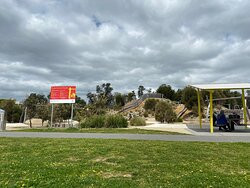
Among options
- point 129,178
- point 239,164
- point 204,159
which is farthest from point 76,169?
point 239,164

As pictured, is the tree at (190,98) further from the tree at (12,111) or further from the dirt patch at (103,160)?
the dirt patch at (103,160)

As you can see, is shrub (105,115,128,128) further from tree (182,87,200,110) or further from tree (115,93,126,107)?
tree (115,93,126,107)

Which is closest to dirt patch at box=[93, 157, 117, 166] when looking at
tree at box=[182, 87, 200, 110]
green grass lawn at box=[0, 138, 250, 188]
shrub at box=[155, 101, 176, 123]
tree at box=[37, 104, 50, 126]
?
green grass lawn at box=[0, 138, 250, 188]

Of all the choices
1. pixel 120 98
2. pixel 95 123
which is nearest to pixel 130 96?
pixel 120 98

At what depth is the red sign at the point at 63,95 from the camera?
19.3 metres

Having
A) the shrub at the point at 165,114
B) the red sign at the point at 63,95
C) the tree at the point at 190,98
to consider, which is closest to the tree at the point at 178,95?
the tree at the point at 190,98

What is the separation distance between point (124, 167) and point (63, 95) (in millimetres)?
15367

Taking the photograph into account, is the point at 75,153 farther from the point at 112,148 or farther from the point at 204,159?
the point at 204,159

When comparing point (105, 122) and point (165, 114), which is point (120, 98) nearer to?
point (165, 114)

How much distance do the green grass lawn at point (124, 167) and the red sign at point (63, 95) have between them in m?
12.1

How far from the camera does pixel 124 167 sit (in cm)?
520

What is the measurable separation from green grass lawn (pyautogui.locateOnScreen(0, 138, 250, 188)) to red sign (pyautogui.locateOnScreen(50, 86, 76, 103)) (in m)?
12.1

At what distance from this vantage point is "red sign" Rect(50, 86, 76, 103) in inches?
760

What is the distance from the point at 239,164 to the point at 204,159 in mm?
870
